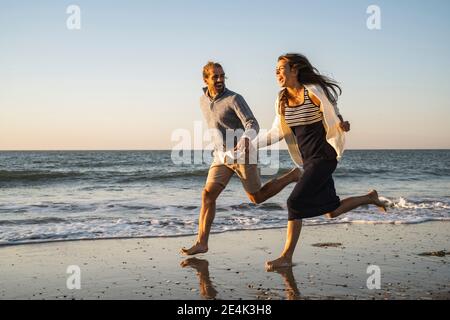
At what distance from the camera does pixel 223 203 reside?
490 inches

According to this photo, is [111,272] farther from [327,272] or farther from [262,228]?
[262,228]

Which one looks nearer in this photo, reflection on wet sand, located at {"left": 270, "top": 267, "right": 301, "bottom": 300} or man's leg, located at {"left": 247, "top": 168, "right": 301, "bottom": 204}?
reflection on wet sand, located at {"left": 270, "top": 267, "right": 301, "bottom": 300}

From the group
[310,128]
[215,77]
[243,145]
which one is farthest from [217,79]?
[310,128]

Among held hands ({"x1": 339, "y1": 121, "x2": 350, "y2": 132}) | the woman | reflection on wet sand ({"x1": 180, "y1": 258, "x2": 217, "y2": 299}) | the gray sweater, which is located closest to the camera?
reflection on wet sand ({"x1": 180, "y1": 258, "x2": 217, "y2": 299})

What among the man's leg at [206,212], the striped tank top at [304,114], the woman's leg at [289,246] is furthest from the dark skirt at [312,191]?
the man's leg at [206,212]

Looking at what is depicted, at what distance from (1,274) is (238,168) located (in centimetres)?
259

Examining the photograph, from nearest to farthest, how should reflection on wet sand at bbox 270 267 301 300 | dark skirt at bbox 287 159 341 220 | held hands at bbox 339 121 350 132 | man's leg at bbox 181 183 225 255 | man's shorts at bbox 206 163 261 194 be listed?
reflection on wet sand at bbox 270 267 301 300 < held hands at bbox 339 121 350 132 < dark skirt at bbox 287 159 341 220 < man's shorts at bbox 206 163 261 194 < man's leg at bbox 181 183 225 255

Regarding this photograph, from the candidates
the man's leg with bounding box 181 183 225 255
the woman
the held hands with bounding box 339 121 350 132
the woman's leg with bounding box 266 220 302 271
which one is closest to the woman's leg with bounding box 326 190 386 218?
the woman

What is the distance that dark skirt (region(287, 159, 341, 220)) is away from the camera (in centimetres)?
508

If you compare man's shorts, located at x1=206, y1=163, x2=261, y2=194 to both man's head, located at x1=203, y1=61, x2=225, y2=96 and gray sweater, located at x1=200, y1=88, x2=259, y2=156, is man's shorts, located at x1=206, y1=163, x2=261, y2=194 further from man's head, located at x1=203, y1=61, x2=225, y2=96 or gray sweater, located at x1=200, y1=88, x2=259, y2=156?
man's head, located at x1=203, y1=61, x2=225, y2=96

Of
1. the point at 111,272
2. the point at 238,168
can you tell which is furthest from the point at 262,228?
the point at 111,272

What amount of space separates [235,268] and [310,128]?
1641 mm
